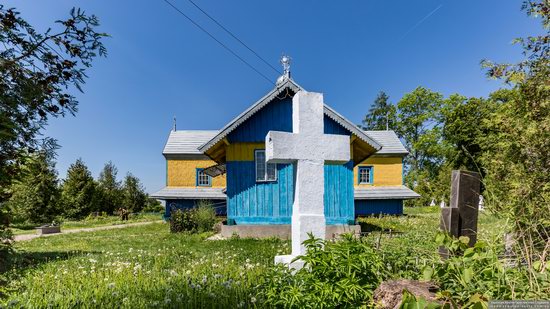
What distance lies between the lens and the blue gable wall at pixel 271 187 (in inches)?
483

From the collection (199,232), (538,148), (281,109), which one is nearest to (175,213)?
(199,232)

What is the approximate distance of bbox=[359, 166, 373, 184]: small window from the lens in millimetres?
22388

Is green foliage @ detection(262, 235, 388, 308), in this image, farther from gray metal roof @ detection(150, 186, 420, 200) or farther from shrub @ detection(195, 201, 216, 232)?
gray metal roof @ detection(150, 186, 420, 200)

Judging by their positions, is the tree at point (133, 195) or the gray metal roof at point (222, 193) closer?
the gray metal roof at point (222, 193)

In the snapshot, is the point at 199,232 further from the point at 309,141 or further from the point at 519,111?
the point at 519,111

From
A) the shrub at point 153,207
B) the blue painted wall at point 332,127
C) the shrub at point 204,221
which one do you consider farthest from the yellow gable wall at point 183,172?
the shrub at point 153,207

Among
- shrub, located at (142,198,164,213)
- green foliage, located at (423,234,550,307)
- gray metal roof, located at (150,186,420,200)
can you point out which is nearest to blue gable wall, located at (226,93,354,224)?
gray metal roof, located at (150,186,420,200)

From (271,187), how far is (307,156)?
332 inches

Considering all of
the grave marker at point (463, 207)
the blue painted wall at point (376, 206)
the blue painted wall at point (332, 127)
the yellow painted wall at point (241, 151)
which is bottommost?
the blue painted wall at point (376, 206)

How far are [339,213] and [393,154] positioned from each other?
11983mm

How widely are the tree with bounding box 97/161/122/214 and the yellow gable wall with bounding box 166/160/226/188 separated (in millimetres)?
13050

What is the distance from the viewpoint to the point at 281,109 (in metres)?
12.8

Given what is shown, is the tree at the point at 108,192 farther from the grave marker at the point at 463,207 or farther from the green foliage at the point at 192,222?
the grave marker at the point at 463,207

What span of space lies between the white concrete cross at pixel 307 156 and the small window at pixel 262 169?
27.0ft
